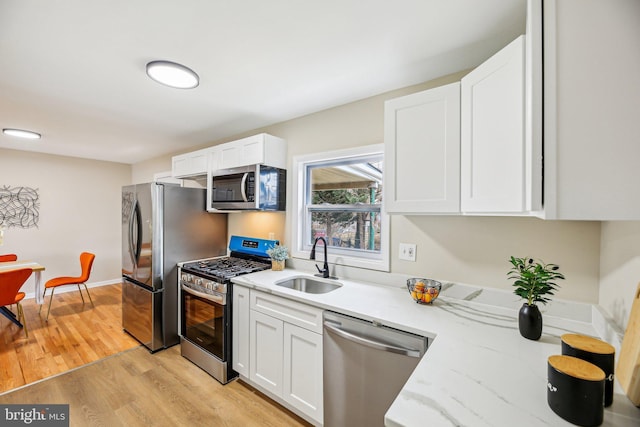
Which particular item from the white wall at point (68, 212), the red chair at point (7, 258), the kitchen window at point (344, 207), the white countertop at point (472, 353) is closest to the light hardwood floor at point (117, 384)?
the white countertop at point (472, 353)

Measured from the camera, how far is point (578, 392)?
2.28 feet

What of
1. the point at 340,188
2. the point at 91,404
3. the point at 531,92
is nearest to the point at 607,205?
the point at 531,92

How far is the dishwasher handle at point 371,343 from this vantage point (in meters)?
1.27

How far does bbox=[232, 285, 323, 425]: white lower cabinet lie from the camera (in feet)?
5.47

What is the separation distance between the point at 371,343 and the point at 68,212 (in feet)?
18.9

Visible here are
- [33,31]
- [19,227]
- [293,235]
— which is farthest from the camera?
[19,227]

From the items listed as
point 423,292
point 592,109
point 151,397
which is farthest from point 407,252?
point 151,397

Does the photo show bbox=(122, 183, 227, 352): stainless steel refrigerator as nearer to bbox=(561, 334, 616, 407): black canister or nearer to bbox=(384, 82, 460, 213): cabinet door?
bbox=(384, 82, 460, 213): cabinet door

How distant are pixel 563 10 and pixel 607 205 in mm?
586

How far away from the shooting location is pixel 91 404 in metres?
1.95

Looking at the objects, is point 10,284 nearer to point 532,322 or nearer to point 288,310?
point 288,310

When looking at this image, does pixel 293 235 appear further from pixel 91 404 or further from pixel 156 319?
pixel 91 404

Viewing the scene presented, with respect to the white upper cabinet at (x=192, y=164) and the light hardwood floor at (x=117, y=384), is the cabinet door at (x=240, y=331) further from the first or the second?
the white upper cabinet at (x=192, y=164)

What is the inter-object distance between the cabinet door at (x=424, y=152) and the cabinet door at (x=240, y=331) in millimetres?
1335
